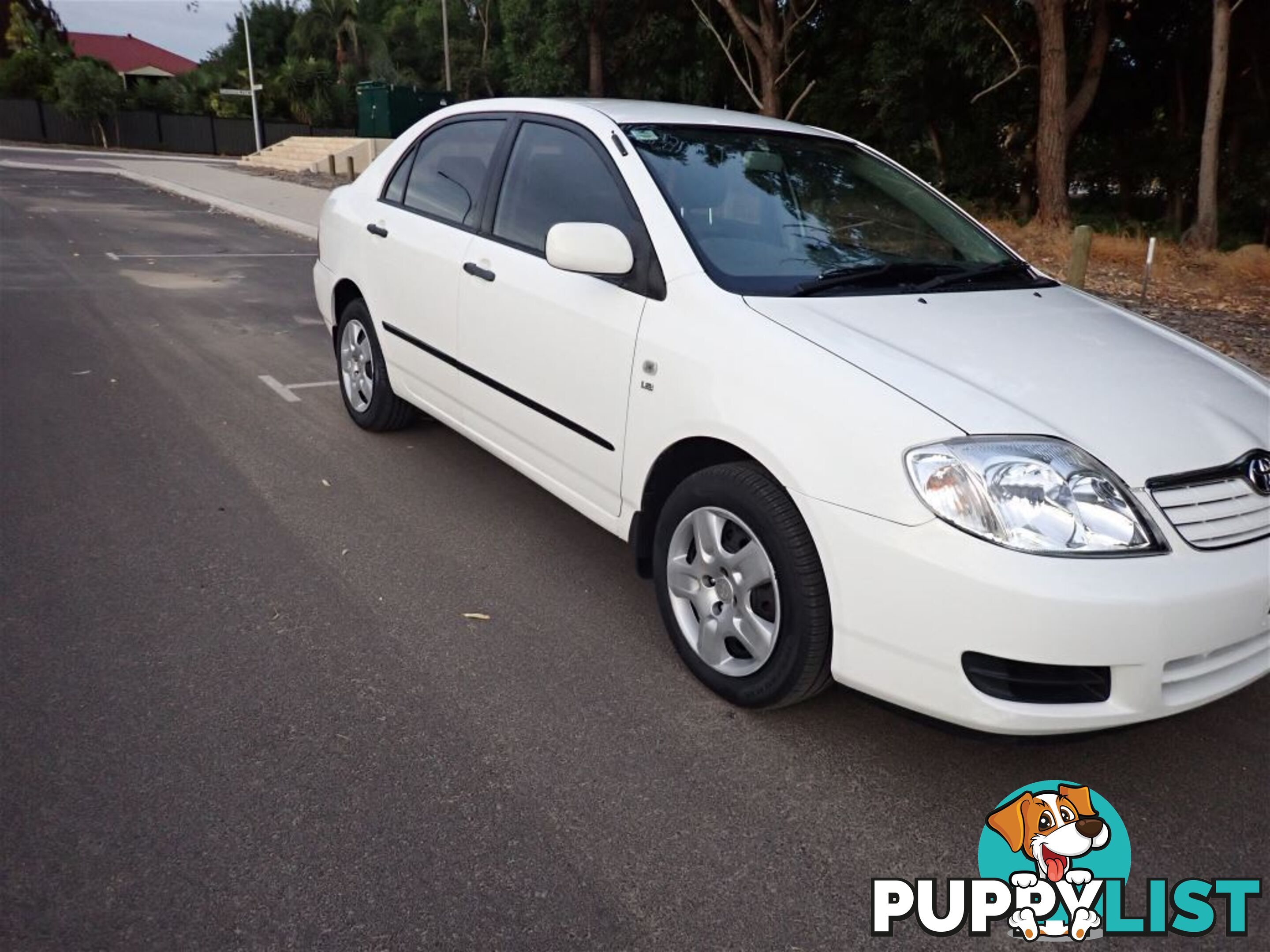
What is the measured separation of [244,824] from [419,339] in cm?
264

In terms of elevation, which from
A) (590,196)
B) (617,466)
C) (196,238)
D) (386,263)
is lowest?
(196,238)

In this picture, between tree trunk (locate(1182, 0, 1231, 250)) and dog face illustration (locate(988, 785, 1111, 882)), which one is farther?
tree trunk (locate(1182, 0, 1231, 250))

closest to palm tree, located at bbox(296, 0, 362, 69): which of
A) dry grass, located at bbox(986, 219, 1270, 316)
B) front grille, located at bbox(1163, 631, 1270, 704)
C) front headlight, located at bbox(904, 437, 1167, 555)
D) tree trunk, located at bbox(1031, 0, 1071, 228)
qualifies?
tree trunk, located at bbox(1031, 0, 1071, 228)

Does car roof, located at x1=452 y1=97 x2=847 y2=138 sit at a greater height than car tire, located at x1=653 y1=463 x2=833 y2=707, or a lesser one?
greater

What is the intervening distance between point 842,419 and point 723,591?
71 cm

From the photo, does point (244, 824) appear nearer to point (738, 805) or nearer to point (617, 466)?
point (738, 805)

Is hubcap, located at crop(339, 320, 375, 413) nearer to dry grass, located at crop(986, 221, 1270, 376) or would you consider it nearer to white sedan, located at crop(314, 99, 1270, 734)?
white sedan, located at crop(314, 99, 1270, 734)

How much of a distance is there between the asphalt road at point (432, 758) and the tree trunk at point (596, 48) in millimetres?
26887

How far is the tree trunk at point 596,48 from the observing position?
28.4m

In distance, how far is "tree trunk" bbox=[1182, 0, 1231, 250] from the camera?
13336 millimetres

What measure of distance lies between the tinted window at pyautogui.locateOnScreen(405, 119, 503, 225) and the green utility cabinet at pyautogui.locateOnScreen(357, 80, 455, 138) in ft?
86.4

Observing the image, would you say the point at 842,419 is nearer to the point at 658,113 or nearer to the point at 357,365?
the point at 658,113

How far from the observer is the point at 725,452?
306 cm

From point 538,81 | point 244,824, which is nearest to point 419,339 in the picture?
point 244,824
